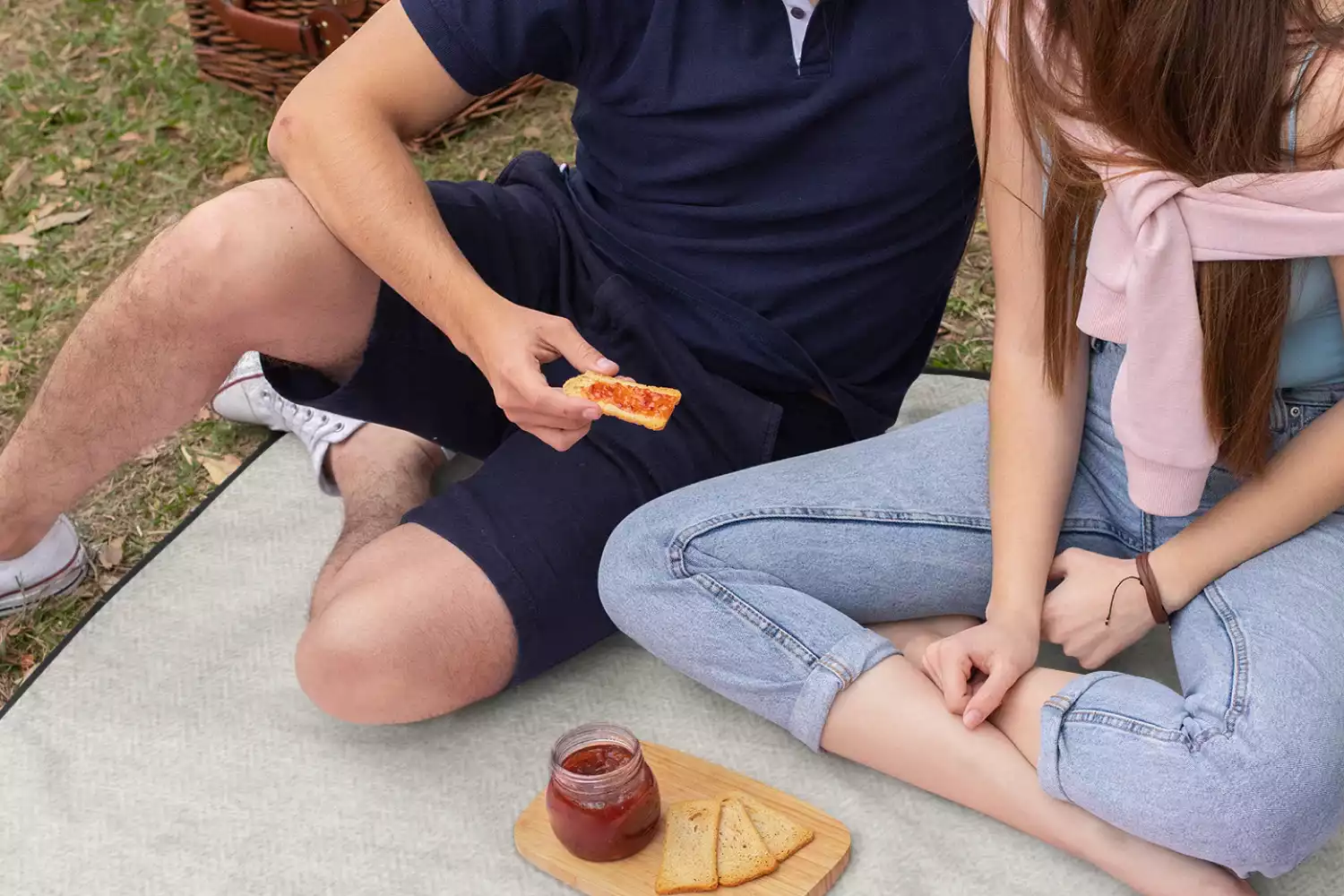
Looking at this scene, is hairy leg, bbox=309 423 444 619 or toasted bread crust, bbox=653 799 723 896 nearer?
toasted bread crust, bbox=653 799 723 896

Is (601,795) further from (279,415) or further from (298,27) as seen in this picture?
(298,27)

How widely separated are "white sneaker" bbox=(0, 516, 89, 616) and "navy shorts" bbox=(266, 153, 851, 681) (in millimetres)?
566

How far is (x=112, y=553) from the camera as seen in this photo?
2400 millimetres

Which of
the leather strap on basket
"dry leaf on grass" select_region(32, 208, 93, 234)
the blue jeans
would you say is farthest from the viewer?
"dry leaf on grass" select_region(32, 208, 93, 234)

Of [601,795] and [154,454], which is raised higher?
[601,795]

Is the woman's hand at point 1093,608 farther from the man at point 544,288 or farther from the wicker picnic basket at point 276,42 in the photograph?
the wicker picnic basket at point 276,42

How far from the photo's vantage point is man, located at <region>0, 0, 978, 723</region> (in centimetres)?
177

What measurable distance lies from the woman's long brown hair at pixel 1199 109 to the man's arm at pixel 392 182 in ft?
2.07

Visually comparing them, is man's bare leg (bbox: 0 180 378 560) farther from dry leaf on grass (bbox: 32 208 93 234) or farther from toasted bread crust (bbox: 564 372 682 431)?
dry leaf on grass (bbox: 32 208 93 234)

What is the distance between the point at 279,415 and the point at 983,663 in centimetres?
141

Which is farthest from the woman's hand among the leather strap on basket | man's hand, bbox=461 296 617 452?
the leather strap on basket

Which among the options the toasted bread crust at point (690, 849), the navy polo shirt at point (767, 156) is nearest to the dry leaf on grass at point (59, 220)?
the navy polo shirt at point (767, 156)

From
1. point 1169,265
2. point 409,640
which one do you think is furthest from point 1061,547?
point 409,640

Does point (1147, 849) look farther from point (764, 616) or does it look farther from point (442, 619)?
point (442, 619)
